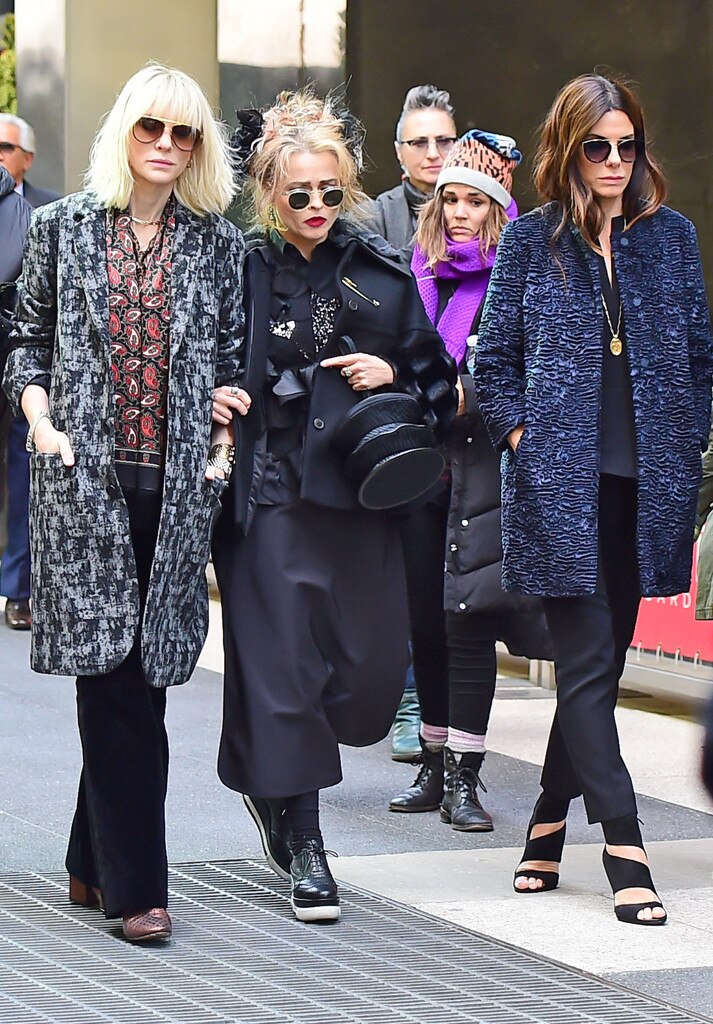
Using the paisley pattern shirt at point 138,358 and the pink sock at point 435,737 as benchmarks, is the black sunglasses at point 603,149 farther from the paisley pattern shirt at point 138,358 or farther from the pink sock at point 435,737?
the pink sock at point 435,737

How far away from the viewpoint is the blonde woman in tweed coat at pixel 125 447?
4469mm

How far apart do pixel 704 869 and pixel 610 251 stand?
171cm

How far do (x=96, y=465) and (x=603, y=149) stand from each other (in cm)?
150

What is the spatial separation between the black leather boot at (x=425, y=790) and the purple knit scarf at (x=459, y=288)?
1.28 metres

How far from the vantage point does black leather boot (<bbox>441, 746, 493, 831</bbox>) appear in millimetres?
5883

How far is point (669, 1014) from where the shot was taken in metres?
4.06

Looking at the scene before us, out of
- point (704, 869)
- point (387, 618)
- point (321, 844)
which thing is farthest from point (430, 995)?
point (704, 869)

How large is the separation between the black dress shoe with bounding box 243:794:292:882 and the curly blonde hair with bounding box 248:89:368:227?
147 cm

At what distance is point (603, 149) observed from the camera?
16.1ft

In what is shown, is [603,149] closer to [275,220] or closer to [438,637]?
[275,220]

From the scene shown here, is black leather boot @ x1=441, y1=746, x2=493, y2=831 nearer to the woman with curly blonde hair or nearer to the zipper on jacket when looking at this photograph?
the woman with curly blonde hair

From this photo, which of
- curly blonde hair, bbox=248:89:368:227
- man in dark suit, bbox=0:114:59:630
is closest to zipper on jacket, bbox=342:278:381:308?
curly blonde hair, bbox=248:89:368:227

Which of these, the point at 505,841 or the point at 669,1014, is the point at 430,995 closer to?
the point at 669,1014

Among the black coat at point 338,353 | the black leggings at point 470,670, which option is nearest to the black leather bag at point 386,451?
the black coat at point 338,353
